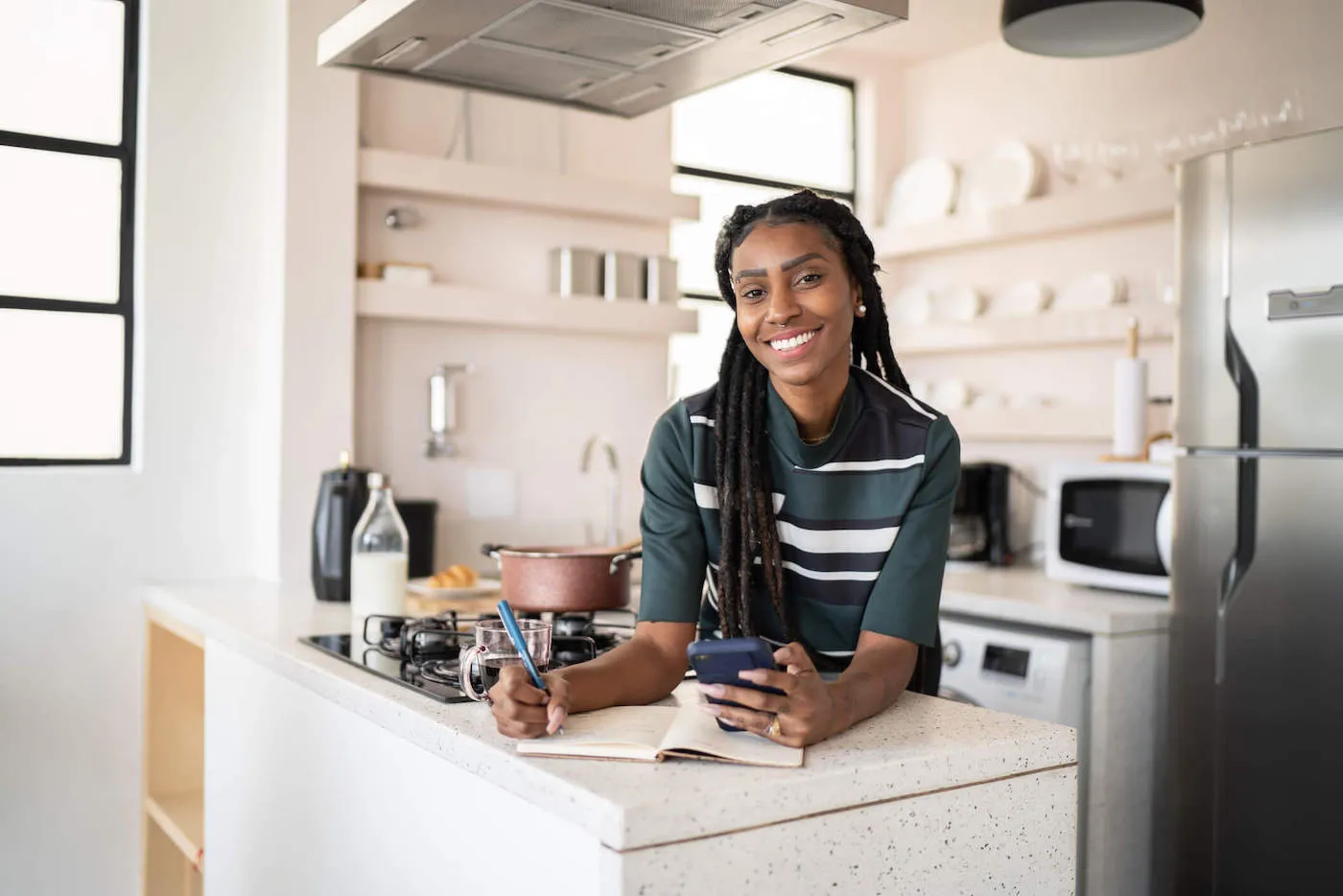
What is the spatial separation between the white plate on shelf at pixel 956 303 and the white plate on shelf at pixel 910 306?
0.10ft

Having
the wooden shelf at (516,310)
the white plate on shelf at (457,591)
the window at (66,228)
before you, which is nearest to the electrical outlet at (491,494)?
the wooden shelf at (516,310)

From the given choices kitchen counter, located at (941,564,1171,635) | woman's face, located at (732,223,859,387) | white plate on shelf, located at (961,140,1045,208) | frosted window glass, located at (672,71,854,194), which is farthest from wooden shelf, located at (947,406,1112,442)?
woman's face, located at (732,223,859,387)

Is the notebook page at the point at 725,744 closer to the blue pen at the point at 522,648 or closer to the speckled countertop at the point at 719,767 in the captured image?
the speckled countertop at the point at 719,767

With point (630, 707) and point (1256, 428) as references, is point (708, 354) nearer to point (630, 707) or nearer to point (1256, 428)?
point (1256, 428)

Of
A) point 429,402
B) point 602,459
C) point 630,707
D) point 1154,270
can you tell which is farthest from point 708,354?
point 630,707

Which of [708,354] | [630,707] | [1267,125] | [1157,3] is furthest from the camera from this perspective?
[708,354]

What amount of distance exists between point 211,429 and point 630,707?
6.35ft

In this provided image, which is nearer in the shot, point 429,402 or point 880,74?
point 429,402

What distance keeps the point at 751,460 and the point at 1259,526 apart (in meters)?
1.52

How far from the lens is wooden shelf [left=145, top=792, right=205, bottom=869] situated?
247cm

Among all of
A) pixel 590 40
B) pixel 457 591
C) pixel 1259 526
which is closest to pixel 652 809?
pixel 590 40

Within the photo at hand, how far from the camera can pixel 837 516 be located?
5.09 ft

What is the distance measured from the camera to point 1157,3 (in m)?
2.52

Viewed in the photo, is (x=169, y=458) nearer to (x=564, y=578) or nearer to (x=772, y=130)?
(x=564, y=578)
